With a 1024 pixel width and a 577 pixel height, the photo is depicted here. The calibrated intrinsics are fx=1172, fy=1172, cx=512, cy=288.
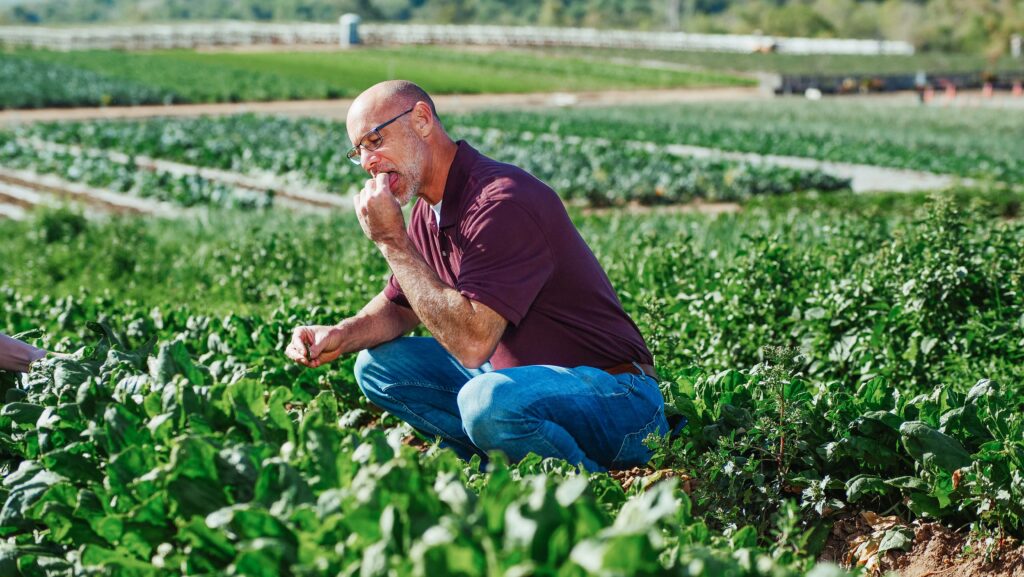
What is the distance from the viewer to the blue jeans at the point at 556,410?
3.85 metres

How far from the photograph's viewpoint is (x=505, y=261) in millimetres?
3844

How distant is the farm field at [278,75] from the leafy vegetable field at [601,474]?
3227 cm

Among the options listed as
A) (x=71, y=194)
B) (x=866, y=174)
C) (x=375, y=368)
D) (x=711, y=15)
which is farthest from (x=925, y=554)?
(x=711, y=15)

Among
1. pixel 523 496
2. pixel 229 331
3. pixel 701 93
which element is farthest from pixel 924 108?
pixel 523 496

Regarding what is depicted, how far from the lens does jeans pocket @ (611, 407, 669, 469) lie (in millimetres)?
4008

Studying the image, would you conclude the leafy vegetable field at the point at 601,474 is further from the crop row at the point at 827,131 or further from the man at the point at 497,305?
the crop row at the point at 827,131

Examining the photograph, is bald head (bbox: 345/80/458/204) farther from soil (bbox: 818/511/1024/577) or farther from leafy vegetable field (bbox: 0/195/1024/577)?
soil (bbox: 818/511/1024/577)

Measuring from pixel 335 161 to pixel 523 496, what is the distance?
17.8 meters

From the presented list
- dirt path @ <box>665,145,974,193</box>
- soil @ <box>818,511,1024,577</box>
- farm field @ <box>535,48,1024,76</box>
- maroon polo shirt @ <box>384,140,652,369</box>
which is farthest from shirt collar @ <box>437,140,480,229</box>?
farm field @ <box>535,48,1024,76</box>

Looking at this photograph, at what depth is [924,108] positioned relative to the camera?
1738 inches

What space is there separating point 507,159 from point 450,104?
2378cm

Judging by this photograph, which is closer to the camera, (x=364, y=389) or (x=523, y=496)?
(x=523, y=496)

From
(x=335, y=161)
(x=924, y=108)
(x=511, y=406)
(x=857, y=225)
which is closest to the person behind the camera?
(x=511, y=406)

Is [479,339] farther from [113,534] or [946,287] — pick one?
[946,287]
